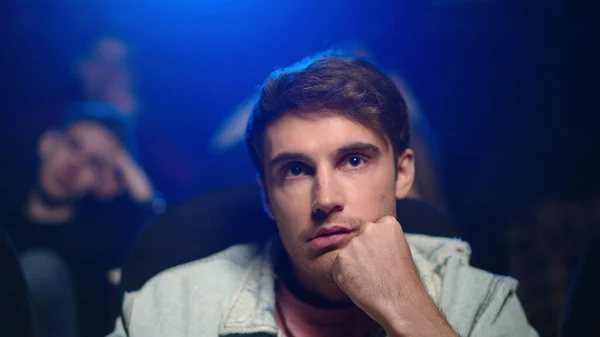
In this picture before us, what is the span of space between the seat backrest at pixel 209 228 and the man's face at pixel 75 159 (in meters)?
1.16

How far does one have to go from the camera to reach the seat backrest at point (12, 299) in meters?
1.10

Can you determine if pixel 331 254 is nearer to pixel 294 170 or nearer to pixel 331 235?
pixel 331 235

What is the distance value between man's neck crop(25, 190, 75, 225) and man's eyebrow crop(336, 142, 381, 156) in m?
→ 1.65

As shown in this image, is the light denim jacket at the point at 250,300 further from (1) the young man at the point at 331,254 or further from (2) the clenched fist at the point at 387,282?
(2) the clenched fist at the point at 387,282

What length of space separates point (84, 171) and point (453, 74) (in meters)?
1.95

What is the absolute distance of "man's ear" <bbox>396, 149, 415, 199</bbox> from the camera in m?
1.29

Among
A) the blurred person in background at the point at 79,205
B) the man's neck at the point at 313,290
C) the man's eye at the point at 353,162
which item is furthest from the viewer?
the blurred person in background at the point at 79,205

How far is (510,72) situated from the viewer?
7.22ft

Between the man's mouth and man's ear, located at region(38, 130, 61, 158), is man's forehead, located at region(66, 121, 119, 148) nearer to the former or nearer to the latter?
man's ear, located at region(38, 130, 61, 158)

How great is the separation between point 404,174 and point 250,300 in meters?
0.54

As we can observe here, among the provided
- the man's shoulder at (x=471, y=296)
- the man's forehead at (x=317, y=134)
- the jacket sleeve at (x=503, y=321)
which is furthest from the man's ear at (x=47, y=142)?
the jacket sleeve at (x=503, y=321)

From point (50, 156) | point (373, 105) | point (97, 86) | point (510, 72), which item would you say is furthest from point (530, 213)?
point (97, 86)

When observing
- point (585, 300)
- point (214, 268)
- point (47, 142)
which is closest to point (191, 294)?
point (214, 268)

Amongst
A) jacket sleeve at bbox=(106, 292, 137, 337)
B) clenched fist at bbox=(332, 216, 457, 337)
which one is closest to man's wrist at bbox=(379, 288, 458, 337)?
clenched fist at bbox=(332, 216, 457, 337)
